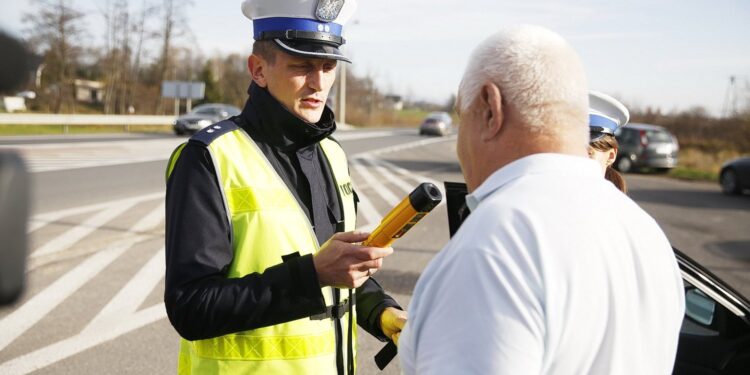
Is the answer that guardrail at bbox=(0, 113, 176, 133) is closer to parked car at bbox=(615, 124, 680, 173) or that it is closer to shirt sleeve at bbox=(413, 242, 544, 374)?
parked car at bbox=(615, 124, 680, 173)

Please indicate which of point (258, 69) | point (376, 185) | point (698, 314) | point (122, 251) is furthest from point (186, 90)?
point (258, 69)

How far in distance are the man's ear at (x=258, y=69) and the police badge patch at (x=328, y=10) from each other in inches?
9.7

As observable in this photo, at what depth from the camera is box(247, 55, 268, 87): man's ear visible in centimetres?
220

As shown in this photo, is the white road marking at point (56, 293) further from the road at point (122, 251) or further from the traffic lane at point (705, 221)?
the traffic lane at point (705, 221)

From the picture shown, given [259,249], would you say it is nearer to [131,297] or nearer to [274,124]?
[274,124]

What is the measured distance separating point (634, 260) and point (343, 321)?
3.68 ft

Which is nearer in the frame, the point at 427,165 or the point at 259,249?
the point at 259,249

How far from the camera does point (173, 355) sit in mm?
4535

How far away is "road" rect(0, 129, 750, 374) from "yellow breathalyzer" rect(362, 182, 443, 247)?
60cm

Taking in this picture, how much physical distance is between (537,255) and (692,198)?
52.2 ft

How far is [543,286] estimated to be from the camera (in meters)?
1.09

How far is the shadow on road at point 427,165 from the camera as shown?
62.2 feet

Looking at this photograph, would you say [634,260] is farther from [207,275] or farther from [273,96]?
[273,96]

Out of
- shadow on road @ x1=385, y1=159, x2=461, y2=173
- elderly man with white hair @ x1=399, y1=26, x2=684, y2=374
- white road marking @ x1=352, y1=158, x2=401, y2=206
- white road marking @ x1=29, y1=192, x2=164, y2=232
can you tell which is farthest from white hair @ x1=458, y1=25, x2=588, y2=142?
shadow on road @ x1=385, y1=159, x2=461, y2=173
